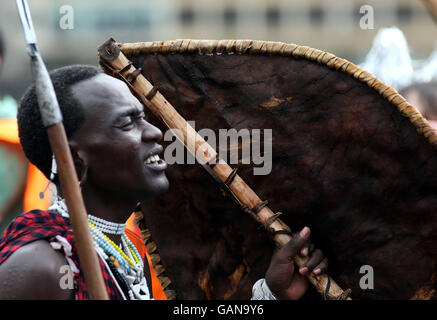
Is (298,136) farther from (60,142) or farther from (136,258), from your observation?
(60,142)

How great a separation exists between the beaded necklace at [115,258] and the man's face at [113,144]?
0.43ft

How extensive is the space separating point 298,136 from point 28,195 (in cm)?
260

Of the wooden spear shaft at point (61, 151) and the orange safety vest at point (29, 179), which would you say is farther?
the orange safety vest at point (29, 179)

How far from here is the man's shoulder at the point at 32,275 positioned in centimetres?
218

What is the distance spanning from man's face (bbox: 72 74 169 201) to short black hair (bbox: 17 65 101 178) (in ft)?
0.08

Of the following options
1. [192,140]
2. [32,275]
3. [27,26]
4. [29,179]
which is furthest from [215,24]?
[27,26]

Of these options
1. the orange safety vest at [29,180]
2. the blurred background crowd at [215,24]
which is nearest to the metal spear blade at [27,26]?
the orange safety vest at [29,180]

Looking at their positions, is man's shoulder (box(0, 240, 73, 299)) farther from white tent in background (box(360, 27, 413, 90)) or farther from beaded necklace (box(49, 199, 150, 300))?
white tent in background (box(360, 27, 413, 90))

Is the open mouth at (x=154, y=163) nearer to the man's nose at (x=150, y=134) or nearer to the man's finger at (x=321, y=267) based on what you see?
the man's nose at (x=150, y=134)

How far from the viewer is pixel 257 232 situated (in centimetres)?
289

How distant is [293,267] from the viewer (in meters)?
2.72

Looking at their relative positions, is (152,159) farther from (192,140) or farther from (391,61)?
(391,61)

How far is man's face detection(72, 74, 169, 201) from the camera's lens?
249 centimetres

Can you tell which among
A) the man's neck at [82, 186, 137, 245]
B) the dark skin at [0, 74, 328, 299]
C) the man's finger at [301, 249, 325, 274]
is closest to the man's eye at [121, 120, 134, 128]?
the dark skin at [0, 74, 328, 299]
